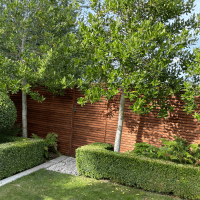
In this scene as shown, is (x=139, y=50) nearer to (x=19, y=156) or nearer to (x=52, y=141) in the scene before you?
(x=19, y=156)

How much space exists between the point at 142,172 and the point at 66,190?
2.14 m

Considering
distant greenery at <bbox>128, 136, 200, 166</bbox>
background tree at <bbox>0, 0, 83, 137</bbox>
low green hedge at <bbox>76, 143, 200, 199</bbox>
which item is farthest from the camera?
background tree at <bbox>0, 0, 83, 137</bbox>

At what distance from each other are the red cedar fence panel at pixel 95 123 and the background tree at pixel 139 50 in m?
0.80

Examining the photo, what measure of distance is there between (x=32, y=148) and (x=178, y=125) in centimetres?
507

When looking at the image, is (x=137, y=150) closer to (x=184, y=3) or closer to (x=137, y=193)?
(x=137, y=193)

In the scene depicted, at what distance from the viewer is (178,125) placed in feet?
21.9

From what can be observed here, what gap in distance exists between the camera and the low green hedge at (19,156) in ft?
19.8

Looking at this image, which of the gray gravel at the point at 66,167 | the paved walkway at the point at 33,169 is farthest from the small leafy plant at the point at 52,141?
the gray gravel at the point at 66,167

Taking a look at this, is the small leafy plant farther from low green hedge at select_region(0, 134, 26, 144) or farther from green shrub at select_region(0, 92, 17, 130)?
green shrub at select_region(0, 92, 17, 130)

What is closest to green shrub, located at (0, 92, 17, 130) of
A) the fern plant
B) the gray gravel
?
the gray gravel

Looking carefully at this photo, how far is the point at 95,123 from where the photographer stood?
8266 millimetres

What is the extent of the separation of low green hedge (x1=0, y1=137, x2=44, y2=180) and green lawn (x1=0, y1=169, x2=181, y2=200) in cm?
59

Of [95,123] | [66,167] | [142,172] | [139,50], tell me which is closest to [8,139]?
[66,167]

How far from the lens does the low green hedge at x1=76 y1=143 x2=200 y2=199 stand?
17.0ft
